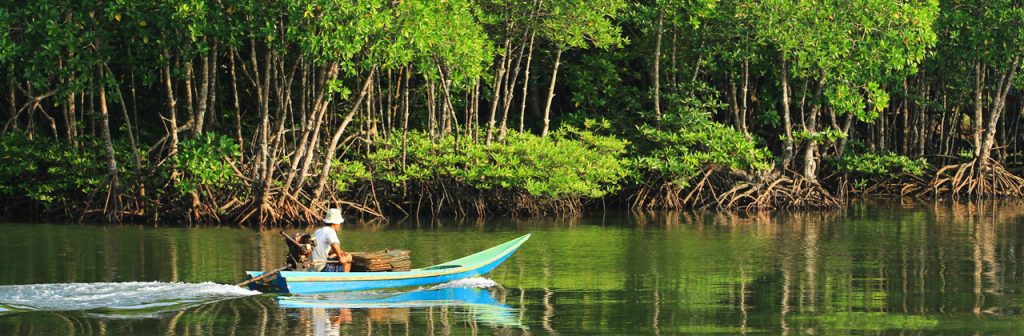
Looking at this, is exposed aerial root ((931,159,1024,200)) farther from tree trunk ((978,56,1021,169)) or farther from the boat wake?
the boat wake

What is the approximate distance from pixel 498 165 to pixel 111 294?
1127cm

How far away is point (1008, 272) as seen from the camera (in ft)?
55.1

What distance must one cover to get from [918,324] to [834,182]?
18.8 m

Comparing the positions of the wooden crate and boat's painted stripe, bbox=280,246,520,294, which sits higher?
the wooden crate

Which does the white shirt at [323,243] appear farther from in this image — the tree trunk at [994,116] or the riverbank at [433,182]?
the tree trunk at [994,116]

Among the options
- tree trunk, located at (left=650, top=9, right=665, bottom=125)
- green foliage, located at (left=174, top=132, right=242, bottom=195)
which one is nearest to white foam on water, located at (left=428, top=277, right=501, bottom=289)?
green foliage, located at (left=174, top=132, right=242, bottom=195)

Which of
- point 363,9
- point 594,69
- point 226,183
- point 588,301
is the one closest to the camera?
point 588,301

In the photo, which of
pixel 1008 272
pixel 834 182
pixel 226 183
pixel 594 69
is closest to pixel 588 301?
pixel 1008 272

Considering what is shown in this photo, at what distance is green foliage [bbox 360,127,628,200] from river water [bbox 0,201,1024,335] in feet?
3.23

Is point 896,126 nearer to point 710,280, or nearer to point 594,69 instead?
point 594,69

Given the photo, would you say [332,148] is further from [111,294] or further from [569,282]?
[111,294]

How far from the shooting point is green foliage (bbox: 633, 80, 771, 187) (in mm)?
27188

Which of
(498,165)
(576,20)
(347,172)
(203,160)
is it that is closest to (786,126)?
(576,20)

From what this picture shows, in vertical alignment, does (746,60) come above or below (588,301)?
above
